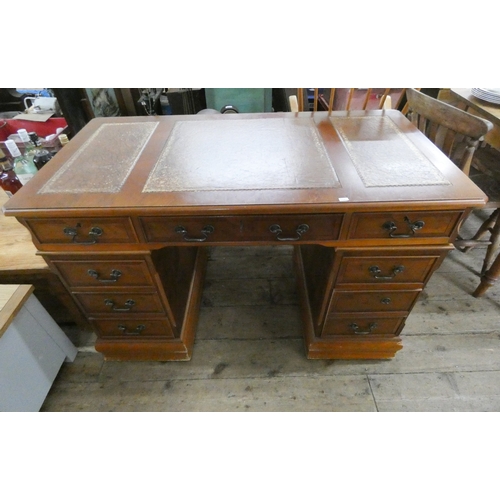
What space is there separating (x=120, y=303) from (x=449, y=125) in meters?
1.44

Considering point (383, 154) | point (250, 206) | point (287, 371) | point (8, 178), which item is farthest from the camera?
point (8, 178)

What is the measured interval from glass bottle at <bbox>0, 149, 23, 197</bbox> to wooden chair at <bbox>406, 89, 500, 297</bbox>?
1.97 metres

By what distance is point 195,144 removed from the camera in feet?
3.43

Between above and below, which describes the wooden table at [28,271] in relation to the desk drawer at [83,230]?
below

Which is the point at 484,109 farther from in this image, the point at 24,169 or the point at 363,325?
the point at 24,169

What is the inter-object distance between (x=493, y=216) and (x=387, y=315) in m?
0.94

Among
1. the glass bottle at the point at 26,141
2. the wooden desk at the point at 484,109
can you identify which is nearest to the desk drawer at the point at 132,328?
the glass bottle at the point at 26,141

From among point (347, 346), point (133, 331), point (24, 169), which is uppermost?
point (24, 169)

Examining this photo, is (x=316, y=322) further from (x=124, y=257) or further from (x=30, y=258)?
(x=30, y=258)

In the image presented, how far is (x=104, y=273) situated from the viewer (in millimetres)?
1005

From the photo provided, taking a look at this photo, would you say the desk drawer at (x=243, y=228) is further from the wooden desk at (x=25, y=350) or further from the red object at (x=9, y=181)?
the red object at (x=9, y=181)

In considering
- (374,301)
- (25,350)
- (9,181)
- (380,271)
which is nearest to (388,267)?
(380,271)

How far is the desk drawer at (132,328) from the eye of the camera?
1.19 meters

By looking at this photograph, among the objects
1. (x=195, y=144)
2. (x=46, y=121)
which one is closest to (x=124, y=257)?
(x=195, y=144)
